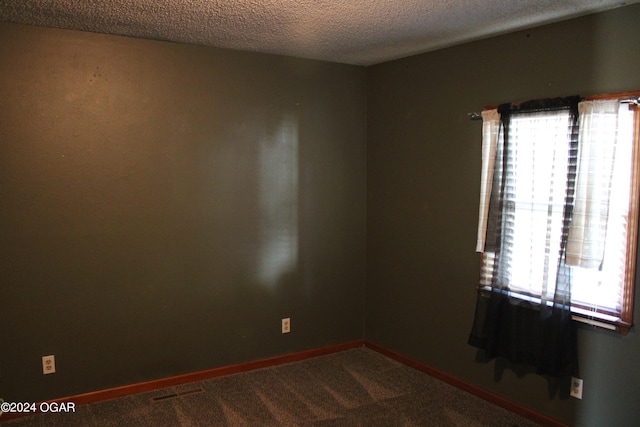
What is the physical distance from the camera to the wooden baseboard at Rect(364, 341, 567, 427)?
10.1 feet

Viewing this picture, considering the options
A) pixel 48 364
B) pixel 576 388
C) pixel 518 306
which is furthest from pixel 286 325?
pixel 576 388

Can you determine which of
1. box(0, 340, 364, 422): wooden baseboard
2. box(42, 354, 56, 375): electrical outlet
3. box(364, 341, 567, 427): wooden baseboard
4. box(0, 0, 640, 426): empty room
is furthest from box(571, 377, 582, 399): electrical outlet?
box(42, 354, 56, 375): electrical outlet

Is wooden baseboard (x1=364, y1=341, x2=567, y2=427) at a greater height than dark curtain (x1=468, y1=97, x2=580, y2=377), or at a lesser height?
lesser

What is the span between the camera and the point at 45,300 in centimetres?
318

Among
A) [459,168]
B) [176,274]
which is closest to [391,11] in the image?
[459,168]

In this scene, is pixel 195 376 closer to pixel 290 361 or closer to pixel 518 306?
pixel 290 361

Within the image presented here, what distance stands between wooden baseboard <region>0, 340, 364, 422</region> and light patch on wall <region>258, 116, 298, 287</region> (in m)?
0.63

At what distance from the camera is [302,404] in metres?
3.35

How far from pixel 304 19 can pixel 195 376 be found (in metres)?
2.59

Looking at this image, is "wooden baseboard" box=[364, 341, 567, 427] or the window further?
"wooden baseboard" box=[364, 341, 567, 427]

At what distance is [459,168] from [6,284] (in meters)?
3.05

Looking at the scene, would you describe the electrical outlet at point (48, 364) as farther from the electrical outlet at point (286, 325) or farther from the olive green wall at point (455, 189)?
the olive green wall at point (455, 189)

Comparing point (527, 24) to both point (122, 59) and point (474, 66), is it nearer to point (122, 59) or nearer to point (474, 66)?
point (474, 66)

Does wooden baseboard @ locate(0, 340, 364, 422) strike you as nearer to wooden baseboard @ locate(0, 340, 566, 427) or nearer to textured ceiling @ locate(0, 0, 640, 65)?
wooden baseboard @ locate(0, 340, 566, 427)
